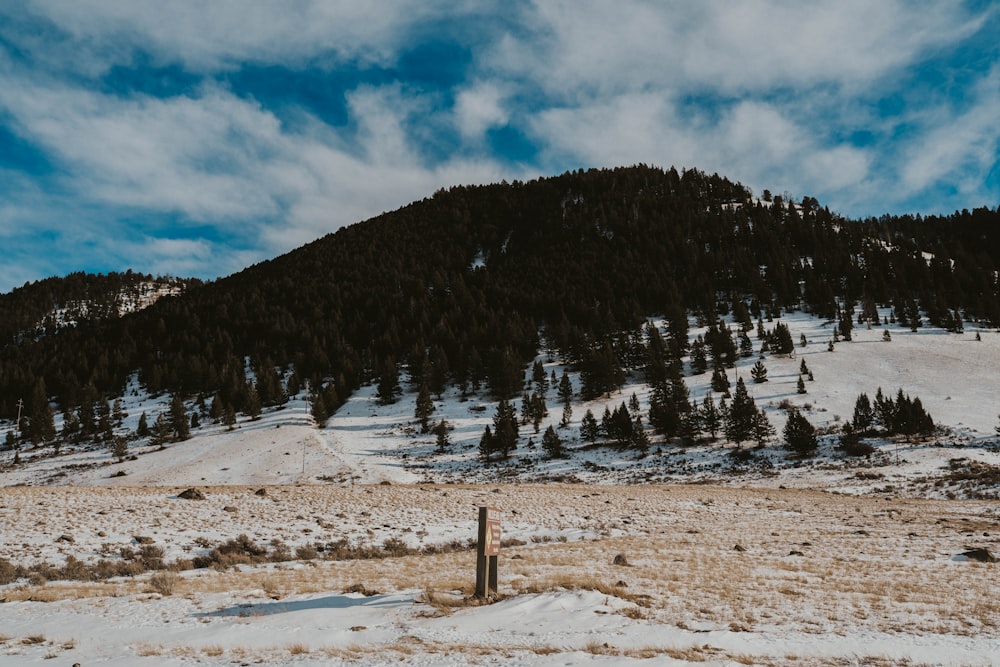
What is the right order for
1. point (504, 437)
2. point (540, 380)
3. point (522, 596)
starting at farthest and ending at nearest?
point (540, 380), point (504, 437), point (522, 596)

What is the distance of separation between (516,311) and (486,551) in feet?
436

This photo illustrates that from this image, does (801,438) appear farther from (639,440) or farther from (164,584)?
(164,584)

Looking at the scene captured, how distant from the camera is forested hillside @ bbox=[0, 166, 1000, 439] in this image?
352 feet

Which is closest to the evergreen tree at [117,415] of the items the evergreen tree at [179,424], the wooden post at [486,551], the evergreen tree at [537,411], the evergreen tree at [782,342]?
the evergreen tree at [179,424]

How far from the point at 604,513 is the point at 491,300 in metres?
133

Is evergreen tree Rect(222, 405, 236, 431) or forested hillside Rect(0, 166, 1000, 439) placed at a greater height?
forested hillside Rect(0, 166, 1000, 439)

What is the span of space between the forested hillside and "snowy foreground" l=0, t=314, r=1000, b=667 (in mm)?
55002

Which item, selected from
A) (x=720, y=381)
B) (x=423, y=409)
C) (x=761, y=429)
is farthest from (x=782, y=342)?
(x=423, y=409)

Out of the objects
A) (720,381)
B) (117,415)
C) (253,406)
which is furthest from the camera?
(117,415)

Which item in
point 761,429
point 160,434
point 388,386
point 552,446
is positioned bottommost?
point 552,446

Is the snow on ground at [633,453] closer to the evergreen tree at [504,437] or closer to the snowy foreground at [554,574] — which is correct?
the snowy foreground at [554,574]

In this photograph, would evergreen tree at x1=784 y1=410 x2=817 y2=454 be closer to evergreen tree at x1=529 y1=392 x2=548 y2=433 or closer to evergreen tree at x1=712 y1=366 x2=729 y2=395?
evergreen tree at x1=712 y1=366 x2=729 y2=395

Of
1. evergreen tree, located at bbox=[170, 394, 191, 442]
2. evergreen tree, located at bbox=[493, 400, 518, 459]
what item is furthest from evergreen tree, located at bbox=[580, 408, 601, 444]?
evergreen tree, located at bbox=[170, 394, 191, 442]

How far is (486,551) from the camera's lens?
38.6 ft
